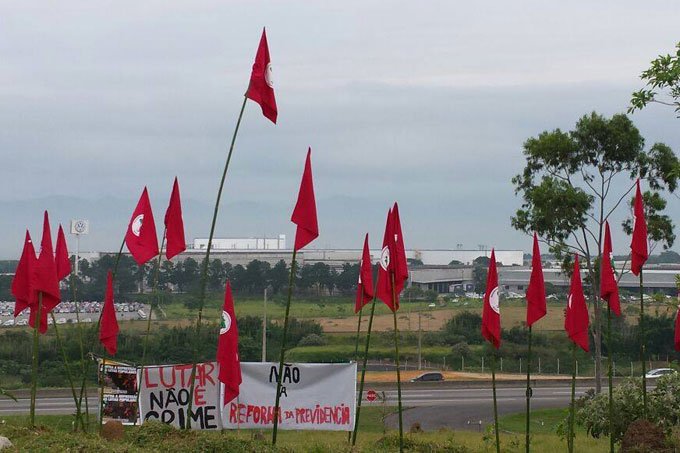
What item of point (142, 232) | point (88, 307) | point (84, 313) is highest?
point (142, 232)

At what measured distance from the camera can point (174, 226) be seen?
14.6 meters

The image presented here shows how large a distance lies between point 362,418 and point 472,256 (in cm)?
10197

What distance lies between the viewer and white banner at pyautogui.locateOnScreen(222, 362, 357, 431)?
16.8 meters

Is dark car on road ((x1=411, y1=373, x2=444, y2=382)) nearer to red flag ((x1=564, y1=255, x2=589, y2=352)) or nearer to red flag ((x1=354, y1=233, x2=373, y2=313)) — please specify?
red flag ((x1=354, y1=233, x2=373, y2=313))

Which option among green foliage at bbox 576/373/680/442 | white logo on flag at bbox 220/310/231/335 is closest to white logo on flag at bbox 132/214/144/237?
white logo on flag at bbox 220/310/231/335

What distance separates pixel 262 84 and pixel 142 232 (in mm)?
2906

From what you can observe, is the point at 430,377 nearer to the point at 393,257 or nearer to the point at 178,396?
the point at 178,396

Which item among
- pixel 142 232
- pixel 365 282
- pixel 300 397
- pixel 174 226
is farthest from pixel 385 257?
pixel 300 397

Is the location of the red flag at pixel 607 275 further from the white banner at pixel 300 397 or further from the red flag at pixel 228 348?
the red flag at pixel 228 348

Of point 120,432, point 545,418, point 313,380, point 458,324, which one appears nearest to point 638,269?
point 313,380

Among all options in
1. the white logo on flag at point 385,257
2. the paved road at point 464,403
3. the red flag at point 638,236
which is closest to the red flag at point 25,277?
the white logo on flag at point 385,257

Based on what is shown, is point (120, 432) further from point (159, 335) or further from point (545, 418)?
point (159, 335)

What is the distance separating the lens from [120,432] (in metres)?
14.2

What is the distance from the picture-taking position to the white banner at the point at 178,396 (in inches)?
661
